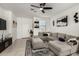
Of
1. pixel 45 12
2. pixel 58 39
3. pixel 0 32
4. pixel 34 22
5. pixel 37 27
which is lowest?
pixel 58 39

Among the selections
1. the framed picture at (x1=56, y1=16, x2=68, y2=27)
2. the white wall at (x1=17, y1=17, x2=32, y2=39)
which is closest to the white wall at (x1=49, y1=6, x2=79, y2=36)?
the framed picture at (x1=56, y1=16, x2=68, y2=27)

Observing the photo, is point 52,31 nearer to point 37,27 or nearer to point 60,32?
point 60,32

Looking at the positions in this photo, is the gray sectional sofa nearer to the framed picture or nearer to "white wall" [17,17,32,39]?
the framed picture

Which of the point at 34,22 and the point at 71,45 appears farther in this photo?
the point at 34,22

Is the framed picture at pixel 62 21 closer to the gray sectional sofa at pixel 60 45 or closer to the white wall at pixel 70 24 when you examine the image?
the white wall at pixel 70 24

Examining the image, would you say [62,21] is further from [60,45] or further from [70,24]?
[60,45]

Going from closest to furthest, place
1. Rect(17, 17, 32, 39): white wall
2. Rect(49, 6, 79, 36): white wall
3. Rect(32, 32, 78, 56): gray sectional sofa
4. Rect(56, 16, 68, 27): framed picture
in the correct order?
Rect(32, 32, 78, 56): gray sectional sofa < Rect(49, 6, 79, 36): white wall < Rect(56, 16, 68, 27): framed picture < Rect(17, 17, 32, 39): white wall

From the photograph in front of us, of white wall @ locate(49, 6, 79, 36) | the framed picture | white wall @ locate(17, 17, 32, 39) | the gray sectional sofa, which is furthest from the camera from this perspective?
white wall @ locate(17, 17, 32, 39)

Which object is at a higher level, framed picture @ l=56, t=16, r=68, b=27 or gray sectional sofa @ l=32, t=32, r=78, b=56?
framed picture @ l=56, t=16, r=68, b=27

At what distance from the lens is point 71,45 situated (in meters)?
2.22

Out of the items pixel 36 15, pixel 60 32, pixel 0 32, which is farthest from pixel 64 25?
pixel 0 32

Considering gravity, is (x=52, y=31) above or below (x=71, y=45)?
above

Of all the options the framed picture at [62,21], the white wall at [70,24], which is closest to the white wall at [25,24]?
the white wall at [70,24]

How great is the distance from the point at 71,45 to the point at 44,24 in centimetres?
117
